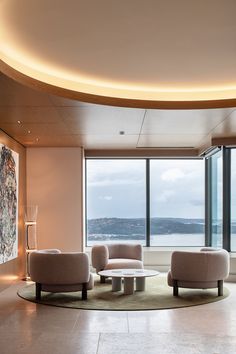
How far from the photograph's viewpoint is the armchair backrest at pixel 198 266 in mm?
7703

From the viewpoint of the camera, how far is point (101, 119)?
7.36 m

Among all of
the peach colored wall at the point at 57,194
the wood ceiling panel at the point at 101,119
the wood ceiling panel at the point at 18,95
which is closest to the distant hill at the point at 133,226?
Result: the peach colored wall at the point at 57,194

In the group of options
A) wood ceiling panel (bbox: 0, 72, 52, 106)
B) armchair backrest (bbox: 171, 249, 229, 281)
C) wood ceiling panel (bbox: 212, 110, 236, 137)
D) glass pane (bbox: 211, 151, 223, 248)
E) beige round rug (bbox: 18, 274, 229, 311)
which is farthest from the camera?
glass pane (bbox: 211, 151, 223, 248)

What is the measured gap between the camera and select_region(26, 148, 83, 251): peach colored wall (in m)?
10.5

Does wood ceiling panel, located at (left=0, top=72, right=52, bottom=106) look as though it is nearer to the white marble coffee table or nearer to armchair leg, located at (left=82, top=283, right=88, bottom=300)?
armchair leg, located at (left=82, top=283, right=88, bottom=300)

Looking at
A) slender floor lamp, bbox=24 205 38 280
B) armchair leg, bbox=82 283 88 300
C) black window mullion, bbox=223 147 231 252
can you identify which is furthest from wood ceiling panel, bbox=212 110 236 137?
slender floor lamp, bbox=24 205 38 280

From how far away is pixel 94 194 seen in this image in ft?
38.8

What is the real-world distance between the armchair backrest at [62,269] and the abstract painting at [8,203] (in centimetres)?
97

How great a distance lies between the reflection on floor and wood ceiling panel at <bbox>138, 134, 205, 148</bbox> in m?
3.51

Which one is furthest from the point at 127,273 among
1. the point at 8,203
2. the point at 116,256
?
the point at 8,203

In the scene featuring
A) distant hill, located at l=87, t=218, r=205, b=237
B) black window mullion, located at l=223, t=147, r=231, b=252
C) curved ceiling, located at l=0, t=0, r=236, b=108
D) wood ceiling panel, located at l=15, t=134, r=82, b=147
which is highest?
curved ceiling, located at l=0, t=0, r=236, b=108

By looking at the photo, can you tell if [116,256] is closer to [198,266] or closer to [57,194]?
[57,194]

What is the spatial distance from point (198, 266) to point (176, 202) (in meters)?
4.25

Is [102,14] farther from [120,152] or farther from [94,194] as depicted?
[94,194]
